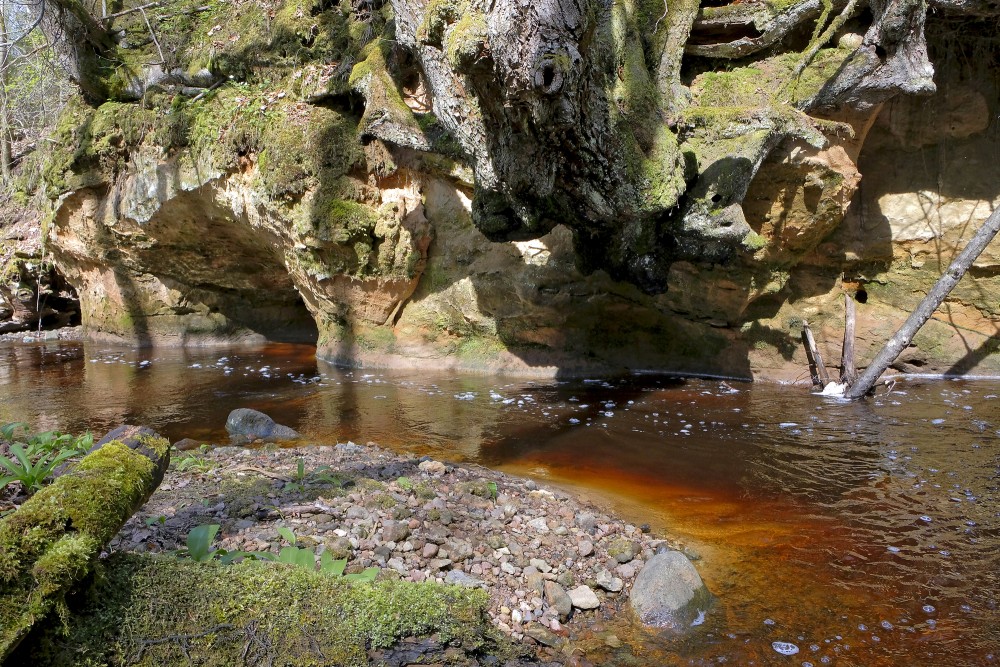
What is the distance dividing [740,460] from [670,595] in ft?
9.35

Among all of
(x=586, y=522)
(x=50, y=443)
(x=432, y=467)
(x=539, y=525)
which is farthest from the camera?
(x=432, y=467)

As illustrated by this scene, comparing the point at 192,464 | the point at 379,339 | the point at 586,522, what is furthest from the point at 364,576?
the point at 379,339

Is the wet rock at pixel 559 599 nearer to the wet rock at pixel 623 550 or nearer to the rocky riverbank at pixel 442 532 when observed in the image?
the rocky riverbank at pixel 442 532

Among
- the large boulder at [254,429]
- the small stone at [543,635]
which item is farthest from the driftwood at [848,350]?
the large boulder at [254,429]

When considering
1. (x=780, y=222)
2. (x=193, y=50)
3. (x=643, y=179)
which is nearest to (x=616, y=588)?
(x=643, y=179)

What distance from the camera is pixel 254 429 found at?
21.5ft

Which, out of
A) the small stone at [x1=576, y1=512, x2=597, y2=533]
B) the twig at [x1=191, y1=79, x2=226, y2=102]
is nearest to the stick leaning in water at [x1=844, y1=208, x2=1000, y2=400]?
the small stone at [x1=576, y1=512, x2=597, y2=533]

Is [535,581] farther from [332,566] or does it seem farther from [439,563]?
[332,566]

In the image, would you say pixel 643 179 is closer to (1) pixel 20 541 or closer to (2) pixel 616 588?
(2) pixel 616 588

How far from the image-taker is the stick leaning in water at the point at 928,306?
7.31 meters

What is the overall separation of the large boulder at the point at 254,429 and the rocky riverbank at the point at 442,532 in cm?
191

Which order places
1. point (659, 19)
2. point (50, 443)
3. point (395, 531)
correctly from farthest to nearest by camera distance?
point (659, 19) → point (50, 443) → point (395, 531)

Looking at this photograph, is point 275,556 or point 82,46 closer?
point 275,556

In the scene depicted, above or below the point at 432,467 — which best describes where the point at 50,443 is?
above
